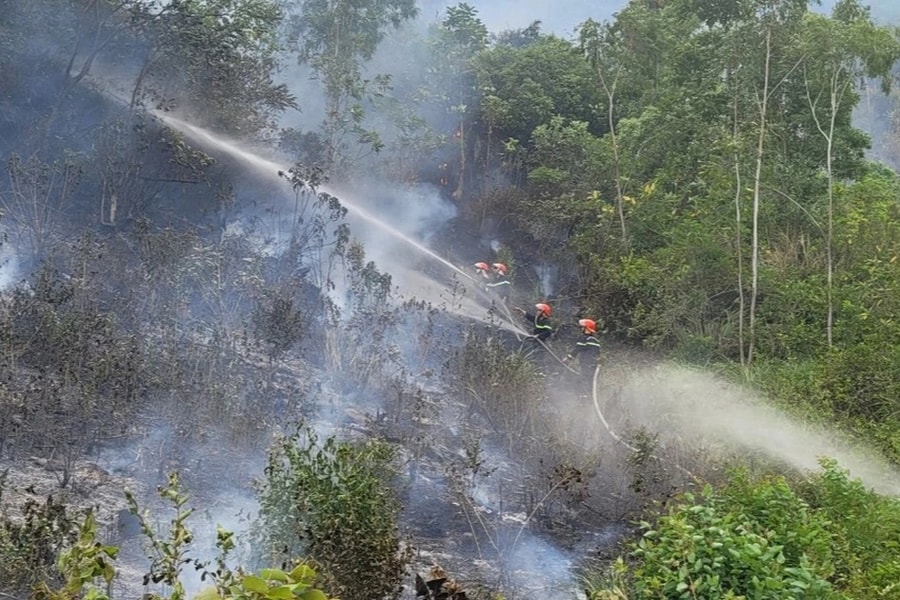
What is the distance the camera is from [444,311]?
11.5 meters

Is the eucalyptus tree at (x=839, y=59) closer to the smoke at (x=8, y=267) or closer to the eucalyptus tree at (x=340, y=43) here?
the eucalyptus tree at (x=340, y=43)

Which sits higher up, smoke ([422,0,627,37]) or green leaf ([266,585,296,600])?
smoke ([422,0,627,37])

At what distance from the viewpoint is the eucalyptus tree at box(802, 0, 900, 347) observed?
10.5 meters

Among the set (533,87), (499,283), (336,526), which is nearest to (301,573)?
(336,526)

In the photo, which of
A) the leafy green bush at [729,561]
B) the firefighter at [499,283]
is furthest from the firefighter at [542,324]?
the leafy green bush at [729,561]

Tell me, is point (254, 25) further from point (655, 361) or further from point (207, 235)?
point (655, 361)

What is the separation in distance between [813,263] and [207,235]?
25.9 ft

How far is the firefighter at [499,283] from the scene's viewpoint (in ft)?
42.9

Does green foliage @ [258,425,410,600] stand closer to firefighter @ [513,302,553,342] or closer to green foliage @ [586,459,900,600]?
green foliage @ [586,459,900,600]

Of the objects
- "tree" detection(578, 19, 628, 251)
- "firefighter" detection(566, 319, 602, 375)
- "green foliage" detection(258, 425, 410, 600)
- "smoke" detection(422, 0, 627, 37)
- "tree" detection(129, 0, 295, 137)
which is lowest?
"green foliage" detection(258, 425, 410, 600)

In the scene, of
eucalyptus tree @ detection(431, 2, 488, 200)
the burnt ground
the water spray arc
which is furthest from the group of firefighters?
eucalyptus tree @ detection(431, 2, 488, 200)

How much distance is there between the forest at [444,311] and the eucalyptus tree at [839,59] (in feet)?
0.17

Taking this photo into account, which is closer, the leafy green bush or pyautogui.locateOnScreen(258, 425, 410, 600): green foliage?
the leafy green bush

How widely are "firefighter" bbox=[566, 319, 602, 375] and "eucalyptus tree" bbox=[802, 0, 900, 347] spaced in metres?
2.72
